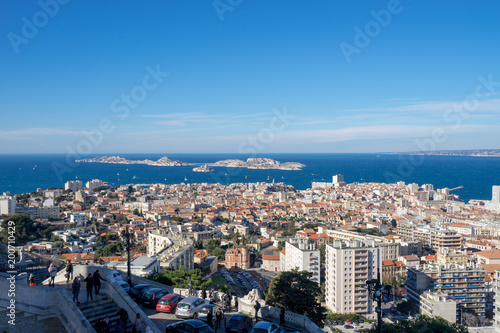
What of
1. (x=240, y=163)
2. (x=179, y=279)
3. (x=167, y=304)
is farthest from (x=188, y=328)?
(x=240, y=163)

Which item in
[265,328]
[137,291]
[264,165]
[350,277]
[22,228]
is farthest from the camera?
[264,165]

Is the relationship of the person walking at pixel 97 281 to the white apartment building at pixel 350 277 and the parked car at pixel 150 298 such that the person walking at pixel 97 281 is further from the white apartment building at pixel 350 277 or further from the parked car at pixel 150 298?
the white apartment building at pixel 350 277

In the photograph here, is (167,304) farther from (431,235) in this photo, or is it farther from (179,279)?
(431,235)

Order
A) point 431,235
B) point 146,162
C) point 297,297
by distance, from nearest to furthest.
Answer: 1. point 297,297
2. point 431,235
3. point 146,162

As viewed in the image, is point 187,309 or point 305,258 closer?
point 187,309

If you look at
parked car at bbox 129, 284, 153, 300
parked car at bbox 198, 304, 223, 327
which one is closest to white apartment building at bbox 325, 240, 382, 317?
parked car at bbox 129, 284, 153, 300

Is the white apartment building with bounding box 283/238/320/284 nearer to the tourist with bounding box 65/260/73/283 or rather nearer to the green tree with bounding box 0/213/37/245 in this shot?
the tourist with bounding box 65/260/73/283
